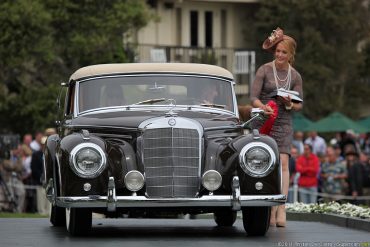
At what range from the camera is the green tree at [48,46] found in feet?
116

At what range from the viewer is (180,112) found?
594 inches

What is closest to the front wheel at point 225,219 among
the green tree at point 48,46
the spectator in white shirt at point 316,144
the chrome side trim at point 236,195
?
the chrome side trim at point 236,195

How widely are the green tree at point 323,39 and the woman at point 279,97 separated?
36849 mm

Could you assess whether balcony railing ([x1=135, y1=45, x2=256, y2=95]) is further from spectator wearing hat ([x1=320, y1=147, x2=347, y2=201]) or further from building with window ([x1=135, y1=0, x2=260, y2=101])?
spectator wearing hat ([x1=320, y1=147, x2=347, y2=201])

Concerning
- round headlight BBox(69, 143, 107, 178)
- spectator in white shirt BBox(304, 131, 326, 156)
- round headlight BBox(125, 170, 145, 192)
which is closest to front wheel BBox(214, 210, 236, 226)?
round headlight BBox(125, 170, 145, 192)

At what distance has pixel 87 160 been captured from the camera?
551 inches

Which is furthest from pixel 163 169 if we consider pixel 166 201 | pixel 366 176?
pixel 366 176

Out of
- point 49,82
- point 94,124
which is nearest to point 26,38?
point 49,82

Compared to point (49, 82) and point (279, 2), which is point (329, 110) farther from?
point (49, 82)

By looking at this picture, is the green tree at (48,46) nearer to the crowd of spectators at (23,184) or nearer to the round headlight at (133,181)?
the crowd of spectators at (23,184)

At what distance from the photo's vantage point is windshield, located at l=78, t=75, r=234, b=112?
15641mm

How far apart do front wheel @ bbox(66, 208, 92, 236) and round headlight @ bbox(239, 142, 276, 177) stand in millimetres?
1599

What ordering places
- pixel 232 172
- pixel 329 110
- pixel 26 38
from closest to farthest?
pixel 232 172, pixel 26 38, pixel 329 110

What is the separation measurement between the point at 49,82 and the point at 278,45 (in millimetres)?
22482
